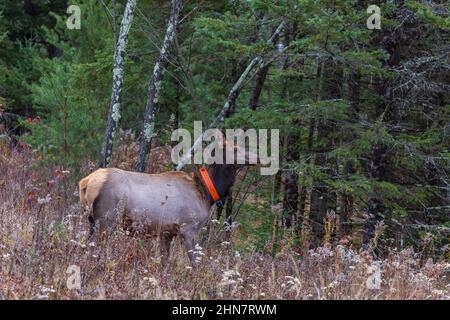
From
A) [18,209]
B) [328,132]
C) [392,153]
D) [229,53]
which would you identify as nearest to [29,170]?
[18,209]

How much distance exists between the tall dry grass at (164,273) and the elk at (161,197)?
0.28 metres

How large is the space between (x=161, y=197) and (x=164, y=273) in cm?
202

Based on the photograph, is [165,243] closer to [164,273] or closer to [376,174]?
[164,273]

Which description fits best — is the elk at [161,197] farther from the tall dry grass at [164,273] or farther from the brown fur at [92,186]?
the tall dry grass at [164,273]

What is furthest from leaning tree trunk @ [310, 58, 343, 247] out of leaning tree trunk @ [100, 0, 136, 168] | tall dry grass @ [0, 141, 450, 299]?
tall dry grass @ [0, 141, 450, 299]

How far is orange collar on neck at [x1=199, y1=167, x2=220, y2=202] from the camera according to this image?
27.5ft

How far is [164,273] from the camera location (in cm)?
603

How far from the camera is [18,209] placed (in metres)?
8.62

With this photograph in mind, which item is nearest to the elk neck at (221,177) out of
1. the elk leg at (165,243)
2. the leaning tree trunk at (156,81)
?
the elk leg at (165,243)

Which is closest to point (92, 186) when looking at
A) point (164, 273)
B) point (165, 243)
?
point (165, 243)

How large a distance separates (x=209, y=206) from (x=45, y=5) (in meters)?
15.4

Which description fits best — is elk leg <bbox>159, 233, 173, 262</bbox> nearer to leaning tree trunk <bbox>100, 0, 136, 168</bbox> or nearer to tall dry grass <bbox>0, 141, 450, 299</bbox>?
tall dry grass <bbox>0, 141, 450, 299</bbox>
